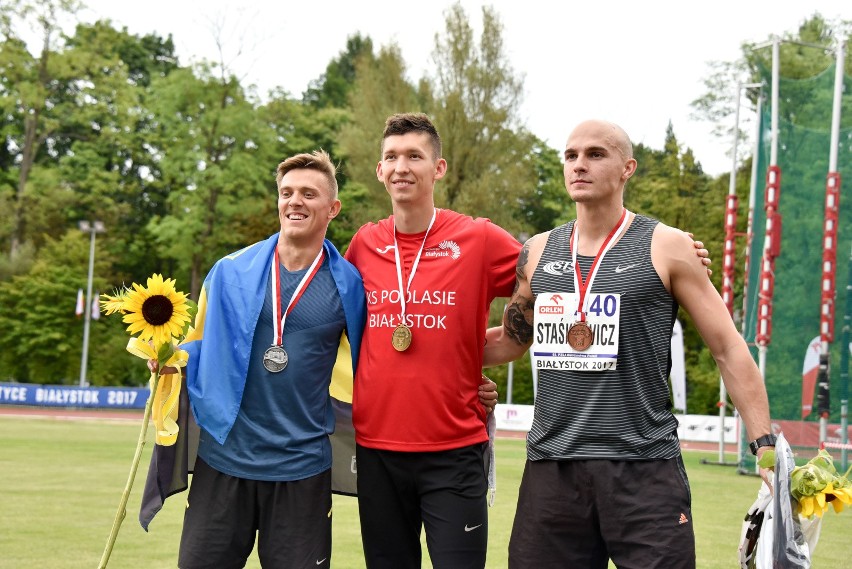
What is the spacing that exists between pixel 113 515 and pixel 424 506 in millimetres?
7012

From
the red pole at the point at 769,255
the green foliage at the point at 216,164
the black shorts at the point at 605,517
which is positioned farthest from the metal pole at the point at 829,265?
the green foliage at the point at 216,164

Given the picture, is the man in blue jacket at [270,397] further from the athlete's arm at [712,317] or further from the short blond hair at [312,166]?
the athlete's arm at [712,317]

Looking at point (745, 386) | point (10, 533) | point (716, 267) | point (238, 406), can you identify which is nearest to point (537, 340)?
point (745, 386)

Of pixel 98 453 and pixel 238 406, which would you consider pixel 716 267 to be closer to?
pixel 98 453

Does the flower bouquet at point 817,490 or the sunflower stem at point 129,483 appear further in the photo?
the sunflower stem at point 129,483

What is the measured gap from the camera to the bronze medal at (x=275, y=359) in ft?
16.5

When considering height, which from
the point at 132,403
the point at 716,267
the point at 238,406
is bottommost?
the point at 132,403

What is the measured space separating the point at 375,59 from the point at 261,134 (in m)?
5.38

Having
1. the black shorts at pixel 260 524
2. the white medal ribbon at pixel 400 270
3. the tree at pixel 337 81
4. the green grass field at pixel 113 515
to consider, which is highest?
the tree at pixel 337 81

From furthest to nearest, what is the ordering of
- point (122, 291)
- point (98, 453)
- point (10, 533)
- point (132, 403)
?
point (132, 403) < point (98, 453) < point (10, 533) < point (122, 291)

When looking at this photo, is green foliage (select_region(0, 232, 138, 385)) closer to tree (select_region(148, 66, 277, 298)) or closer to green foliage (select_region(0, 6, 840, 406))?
green foliage (select_region(0, 6, 840, 406))

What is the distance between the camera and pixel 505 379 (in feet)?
134

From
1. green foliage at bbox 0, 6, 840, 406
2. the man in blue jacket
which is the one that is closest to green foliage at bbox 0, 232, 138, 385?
green foliage at bbox 0, 6, 840, 406

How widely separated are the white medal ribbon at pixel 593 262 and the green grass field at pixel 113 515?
15.9ft
